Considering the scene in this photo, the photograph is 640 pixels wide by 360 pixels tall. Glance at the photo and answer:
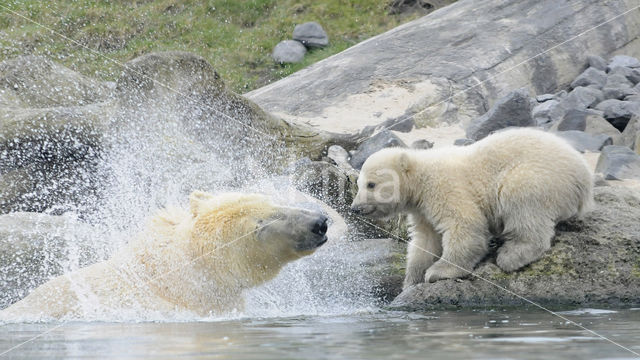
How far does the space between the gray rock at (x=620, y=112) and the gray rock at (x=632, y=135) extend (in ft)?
2.06

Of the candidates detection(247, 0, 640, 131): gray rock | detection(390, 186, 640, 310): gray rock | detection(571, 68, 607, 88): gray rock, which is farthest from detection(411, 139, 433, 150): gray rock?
detection(390, 186, 640, 310): gray rock

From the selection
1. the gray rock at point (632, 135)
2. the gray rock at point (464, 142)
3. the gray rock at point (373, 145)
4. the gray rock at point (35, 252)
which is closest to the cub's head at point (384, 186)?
the gray rock at point (35, 252)

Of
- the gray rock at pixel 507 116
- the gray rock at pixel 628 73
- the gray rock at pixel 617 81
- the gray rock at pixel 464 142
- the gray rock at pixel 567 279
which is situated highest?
the gray rock at pixel 628 73

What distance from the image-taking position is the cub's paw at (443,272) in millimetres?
6090

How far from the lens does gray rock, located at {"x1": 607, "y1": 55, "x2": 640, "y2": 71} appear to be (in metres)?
13.2

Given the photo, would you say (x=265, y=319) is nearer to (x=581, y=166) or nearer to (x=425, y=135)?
(x=581, y=166)

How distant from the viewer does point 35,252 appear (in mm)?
7023

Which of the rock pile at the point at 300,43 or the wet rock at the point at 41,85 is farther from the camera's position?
the rock pile at the point at 300,43

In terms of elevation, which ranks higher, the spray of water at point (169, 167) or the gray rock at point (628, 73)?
the gray rock at point (628, 73)

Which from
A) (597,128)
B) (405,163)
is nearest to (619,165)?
(597,128)

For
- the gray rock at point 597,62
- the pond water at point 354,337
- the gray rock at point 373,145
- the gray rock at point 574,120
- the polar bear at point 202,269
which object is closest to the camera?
the pond water at point 354,337

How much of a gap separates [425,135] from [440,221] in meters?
5.17

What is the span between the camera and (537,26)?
13094 mm

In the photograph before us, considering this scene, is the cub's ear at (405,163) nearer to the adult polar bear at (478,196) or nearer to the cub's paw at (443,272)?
the adult polar bear at (478,196)
